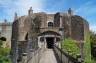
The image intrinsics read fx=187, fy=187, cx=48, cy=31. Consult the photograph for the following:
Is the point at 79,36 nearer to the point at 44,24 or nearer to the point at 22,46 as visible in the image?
the point at 44,24

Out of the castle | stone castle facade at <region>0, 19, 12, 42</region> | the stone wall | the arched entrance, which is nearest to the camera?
the arched entrance

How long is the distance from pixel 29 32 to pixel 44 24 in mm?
3974

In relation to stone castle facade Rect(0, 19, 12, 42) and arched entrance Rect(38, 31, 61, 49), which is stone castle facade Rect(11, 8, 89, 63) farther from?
stone castle facade Rect(0, 19, 12, 42)

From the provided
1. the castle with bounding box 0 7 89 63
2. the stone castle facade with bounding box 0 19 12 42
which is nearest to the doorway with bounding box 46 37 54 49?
the castle with bounding box 0 7 89 63

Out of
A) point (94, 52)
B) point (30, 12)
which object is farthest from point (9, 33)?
point (94, 52)

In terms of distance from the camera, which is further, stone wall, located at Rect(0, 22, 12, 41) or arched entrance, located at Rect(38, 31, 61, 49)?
stone wall, located at Rect(0, 22, 12, 41)

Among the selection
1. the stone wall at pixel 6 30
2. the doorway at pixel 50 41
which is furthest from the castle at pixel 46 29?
the stone wall at pixel 6 30

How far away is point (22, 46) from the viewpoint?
4384 centimetres

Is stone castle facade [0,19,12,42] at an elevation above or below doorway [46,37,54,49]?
above

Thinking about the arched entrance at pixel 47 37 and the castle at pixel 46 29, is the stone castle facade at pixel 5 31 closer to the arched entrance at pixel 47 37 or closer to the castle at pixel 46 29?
the castle at pixel 46 29

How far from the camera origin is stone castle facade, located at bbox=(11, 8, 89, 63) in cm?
4253

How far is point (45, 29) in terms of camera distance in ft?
140

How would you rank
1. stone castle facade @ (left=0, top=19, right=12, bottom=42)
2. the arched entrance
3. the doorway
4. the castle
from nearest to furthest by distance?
the arched entrance < the castle < the doorway < stone castle facade @ (left=0, top=19, right=12, bottom=42)

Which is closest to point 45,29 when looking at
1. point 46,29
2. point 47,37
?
point 46,29
